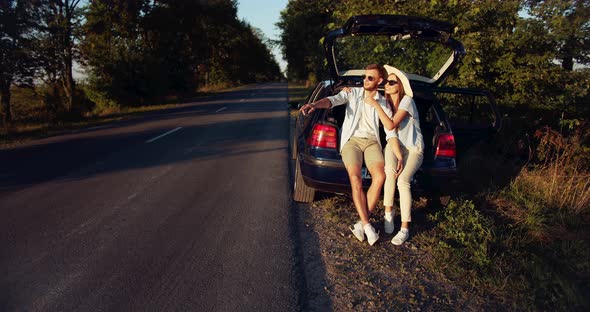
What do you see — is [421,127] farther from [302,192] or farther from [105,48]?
[105,48]

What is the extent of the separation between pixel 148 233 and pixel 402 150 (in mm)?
2804

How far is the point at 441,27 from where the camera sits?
198 inches

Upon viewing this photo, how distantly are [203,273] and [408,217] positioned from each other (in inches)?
81.4

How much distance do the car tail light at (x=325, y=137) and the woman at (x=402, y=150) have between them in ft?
2.00

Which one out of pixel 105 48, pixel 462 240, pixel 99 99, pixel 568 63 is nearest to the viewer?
pixel 462 240

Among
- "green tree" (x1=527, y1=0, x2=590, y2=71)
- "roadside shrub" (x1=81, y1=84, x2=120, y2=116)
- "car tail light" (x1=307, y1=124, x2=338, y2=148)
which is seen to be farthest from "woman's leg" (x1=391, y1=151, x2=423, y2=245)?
"roadside shrub" (x1=81, y1=84, x2=120, y2=116)

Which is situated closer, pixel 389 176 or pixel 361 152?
pixel 389 176

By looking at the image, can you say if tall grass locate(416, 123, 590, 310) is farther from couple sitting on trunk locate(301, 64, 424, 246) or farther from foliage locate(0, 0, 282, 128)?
foliage locate(0, 0, 282, 128)

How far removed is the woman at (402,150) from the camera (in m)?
3.96

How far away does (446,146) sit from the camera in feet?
14.2

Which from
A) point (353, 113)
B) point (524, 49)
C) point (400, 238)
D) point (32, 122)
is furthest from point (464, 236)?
point (32, 122)

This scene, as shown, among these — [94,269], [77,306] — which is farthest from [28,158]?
[77,306]

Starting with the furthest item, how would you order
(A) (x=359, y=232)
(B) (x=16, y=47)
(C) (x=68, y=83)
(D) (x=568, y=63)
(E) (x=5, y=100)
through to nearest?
(C) (x=68, y=83), (E) (x=5, y=100), (B) (x=16, y=47), (D) (x=568, y=63), (A) (x=359, y=232)

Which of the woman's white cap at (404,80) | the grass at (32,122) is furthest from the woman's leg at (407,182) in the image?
the grass at (32,122)
